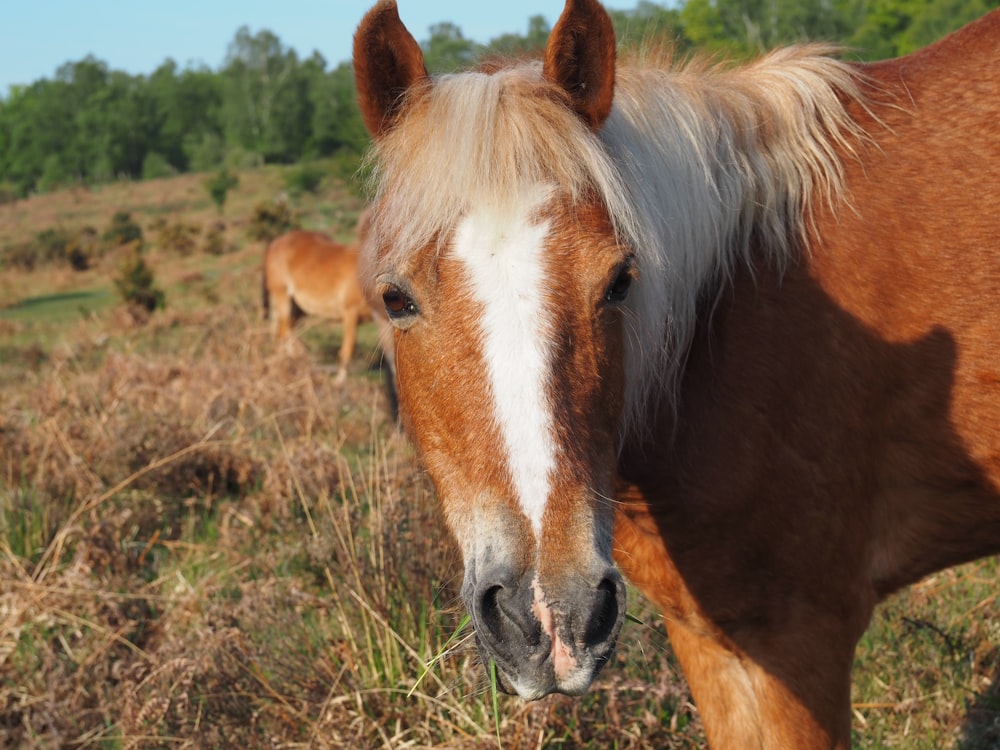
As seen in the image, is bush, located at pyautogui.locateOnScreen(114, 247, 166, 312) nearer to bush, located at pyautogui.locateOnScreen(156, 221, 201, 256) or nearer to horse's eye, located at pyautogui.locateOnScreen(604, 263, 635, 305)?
bush, located at pyautogui.locateOnScreen(156, 221, 201, 256)

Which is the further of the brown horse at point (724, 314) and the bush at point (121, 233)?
the bush at point (121, 233)

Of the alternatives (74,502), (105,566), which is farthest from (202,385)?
(105,566)

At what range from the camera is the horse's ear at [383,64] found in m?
1.96

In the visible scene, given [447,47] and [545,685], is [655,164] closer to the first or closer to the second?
[545,685]

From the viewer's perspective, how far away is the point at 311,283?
12891 millimetres

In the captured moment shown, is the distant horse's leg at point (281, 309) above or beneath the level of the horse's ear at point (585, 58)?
beneath

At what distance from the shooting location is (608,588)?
5.23 ft

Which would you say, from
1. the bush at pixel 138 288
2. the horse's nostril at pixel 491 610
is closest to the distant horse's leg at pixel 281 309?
the bush at pixel 138 288

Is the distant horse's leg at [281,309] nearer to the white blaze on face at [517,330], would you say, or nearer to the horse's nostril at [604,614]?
the white blaze on face at [517,330]

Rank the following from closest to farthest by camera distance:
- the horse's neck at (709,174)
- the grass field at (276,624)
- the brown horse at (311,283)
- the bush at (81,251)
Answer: the horse's neck at (709,174), the grass field at (276,624), the brown horse at (311,283), the bush at (81,251)

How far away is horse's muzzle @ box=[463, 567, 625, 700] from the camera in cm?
155

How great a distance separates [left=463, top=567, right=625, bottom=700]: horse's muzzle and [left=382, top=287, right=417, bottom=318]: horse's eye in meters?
0.63

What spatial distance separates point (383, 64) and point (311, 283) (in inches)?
439

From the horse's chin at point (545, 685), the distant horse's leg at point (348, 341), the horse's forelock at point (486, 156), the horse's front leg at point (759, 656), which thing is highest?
the horse's forelock at point (486, 156)
